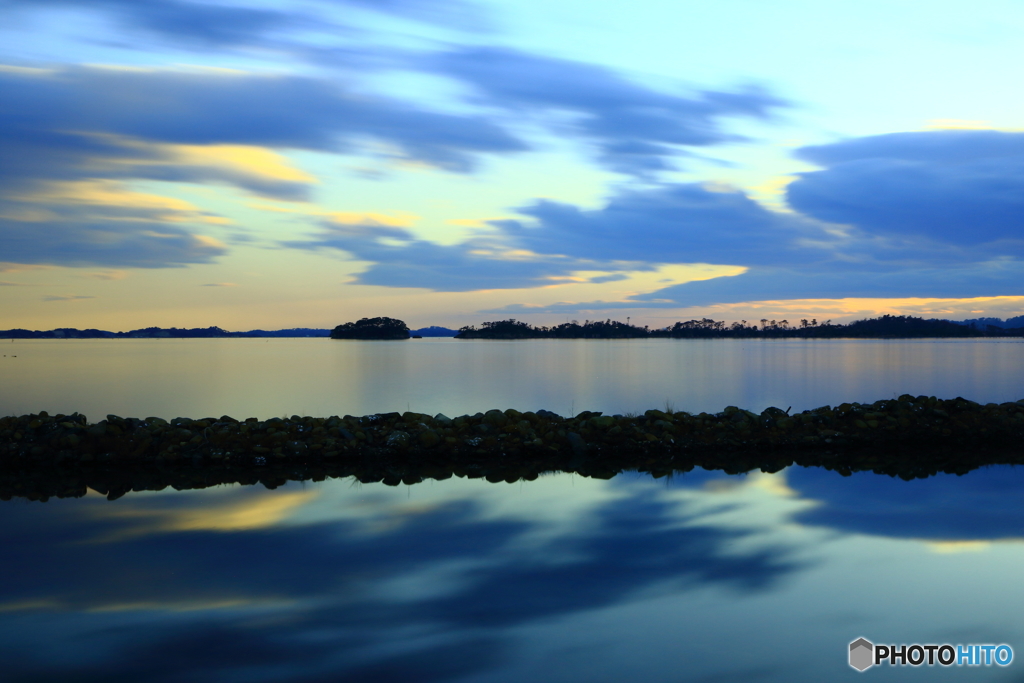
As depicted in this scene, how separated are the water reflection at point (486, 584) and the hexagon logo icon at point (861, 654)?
0.31ft

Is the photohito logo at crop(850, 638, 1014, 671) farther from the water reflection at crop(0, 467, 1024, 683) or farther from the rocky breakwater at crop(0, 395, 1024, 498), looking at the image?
the rocky breakwater at crop(0, 395, 1024, 498)

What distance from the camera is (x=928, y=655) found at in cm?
556

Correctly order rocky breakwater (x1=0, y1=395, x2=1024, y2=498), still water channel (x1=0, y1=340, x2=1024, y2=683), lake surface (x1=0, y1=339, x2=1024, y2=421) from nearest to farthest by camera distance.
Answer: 1. still water channel (x1=0, y1=340, x2=1024, y2=683)
2. rocky breakwater (x1=0, y1=395, x2=1024, y2=498)
3. lake surface (x1=0, y1=339, x2=1024, y2=421)

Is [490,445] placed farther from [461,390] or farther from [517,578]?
[461,390]

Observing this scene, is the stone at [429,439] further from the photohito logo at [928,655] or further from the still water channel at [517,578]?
the photohito logo at [928,655]

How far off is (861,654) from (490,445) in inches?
364

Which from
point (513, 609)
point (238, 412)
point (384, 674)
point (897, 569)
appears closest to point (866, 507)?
→ point (897, 569)

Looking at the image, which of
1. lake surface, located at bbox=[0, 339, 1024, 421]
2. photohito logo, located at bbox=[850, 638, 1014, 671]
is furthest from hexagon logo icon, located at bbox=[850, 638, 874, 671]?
lake surface, located at bbox=[0, 339, 1024, 421]

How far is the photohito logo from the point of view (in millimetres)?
5445

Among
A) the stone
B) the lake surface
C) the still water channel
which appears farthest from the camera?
the lake surface

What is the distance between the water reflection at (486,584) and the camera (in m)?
5.39

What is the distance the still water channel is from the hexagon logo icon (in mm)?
75

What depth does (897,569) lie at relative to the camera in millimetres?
7363

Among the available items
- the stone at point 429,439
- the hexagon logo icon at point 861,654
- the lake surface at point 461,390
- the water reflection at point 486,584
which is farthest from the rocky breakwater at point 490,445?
the lake surface at point 461,390
